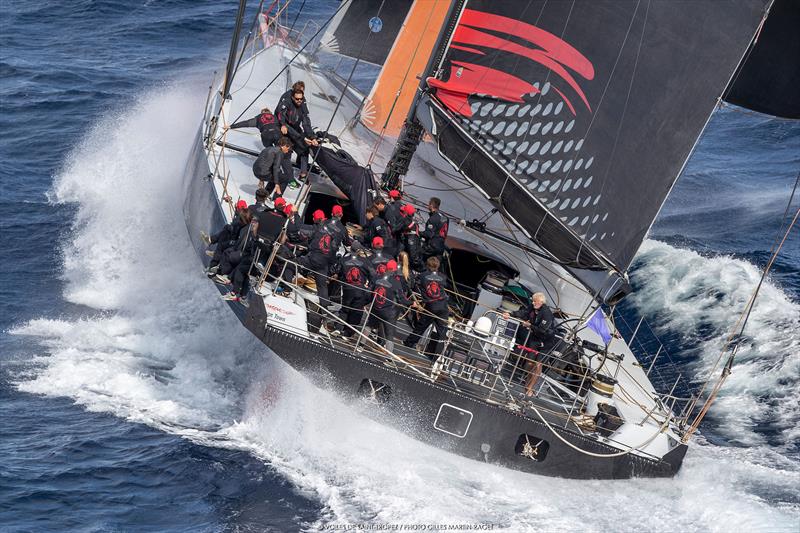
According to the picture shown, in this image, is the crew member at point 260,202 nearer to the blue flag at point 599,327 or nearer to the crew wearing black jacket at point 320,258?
the crew wearing black jacket at point 320,258

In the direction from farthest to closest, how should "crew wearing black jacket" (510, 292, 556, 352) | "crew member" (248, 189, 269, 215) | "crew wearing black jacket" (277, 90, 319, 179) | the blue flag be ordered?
"crew wearing black jacket" (277, 90, 319, 179)
the blue flag
"crew member" (248, 189, 269, 215)
"crew wearing black jacket" (510, 292, 556, 352)

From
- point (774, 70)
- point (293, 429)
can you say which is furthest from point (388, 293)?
point (774, 70)

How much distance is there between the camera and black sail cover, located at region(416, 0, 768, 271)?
12891 millimetres

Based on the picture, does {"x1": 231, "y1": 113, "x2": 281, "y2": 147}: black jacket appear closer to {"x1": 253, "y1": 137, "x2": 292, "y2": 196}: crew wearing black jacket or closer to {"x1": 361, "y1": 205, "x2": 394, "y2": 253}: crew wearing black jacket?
Result: {"x1": 253, "y1": 137, "x2": 292, "y2": 196}: crew wearing black jacket

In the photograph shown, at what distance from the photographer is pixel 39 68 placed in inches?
986

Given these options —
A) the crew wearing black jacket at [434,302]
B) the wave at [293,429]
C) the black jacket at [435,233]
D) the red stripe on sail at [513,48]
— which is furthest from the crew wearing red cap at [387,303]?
the red stripe on sail at [513,48]

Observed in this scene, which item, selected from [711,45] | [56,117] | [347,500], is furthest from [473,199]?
[56,117]

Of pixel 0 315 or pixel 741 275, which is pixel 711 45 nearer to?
pixel 741 275

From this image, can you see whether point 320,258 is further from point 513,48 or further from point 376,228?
point 513,48

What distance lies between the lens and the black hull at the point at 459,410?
40.9ft

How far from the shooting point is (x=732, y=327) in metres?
17.2

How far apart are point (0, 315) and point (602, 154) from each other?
8547 mm

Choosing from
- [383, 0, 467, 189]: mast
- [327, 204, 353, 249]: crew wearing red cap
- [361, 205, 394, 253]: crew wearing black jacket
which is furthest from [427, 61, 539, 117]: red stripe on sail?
[327, 204, 353, 249]: crew wearing red cap

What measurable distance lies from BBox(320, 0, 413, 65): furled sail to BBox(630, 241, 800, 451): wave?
239 inches
